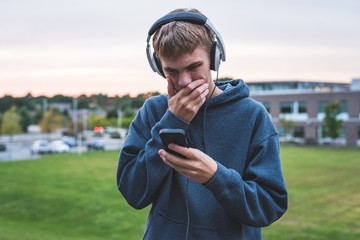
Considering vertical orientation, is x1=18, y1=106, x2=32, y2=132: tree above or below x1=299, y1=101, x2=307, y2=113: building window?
below

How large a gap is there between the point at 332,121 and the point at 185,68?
153 ft

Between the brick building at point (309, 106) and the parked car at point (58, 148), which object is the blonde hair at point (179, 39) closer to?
the parked car at point (58, 148)

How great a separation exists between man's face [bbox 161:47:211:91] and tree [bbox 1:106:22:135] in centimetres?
5266

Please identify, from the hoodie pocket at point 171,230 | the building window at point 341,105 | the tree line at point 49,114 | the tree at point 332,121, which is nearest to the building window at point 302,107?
the building window at point 341,105

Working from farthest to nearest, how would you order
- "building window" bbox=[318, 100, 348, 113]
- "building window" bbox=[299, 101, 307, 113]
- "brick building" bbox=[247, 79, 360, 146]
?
1. "building window" bbox=[299, 101, 307, 113]
2. "building window" bbox=[318, 100, 348, 113]
3. "brick building" bbox=[247, 79, 360, 146]

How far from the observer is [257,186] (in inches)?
54.5

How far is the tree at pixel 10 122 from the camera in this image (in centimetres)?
5100

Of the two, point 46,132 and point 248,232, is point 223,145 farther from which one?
point 46,132

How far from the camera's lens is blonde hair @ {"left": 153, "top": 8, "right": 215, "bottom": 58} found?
1347 millimetres

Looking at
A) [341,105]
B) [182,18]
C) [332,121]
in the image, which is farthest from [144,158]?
[341,105]

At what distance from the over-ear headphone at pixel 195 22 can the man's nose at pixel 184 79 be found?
0.15 meters

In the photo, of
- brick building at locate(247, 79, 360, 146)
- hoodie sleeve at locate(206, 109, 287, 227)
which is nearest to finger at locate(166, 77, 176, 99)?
hoodie sleeve at locate(206, 109, 287, 227)

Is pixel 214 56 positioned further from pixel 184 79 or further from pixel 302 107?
pixel 302 107

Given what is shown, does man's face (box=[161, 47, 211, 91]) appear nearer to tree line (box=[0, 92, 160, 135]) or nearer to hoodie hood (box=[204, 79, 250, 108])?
hoodie hood (box=[204, 79, 250, 108])
